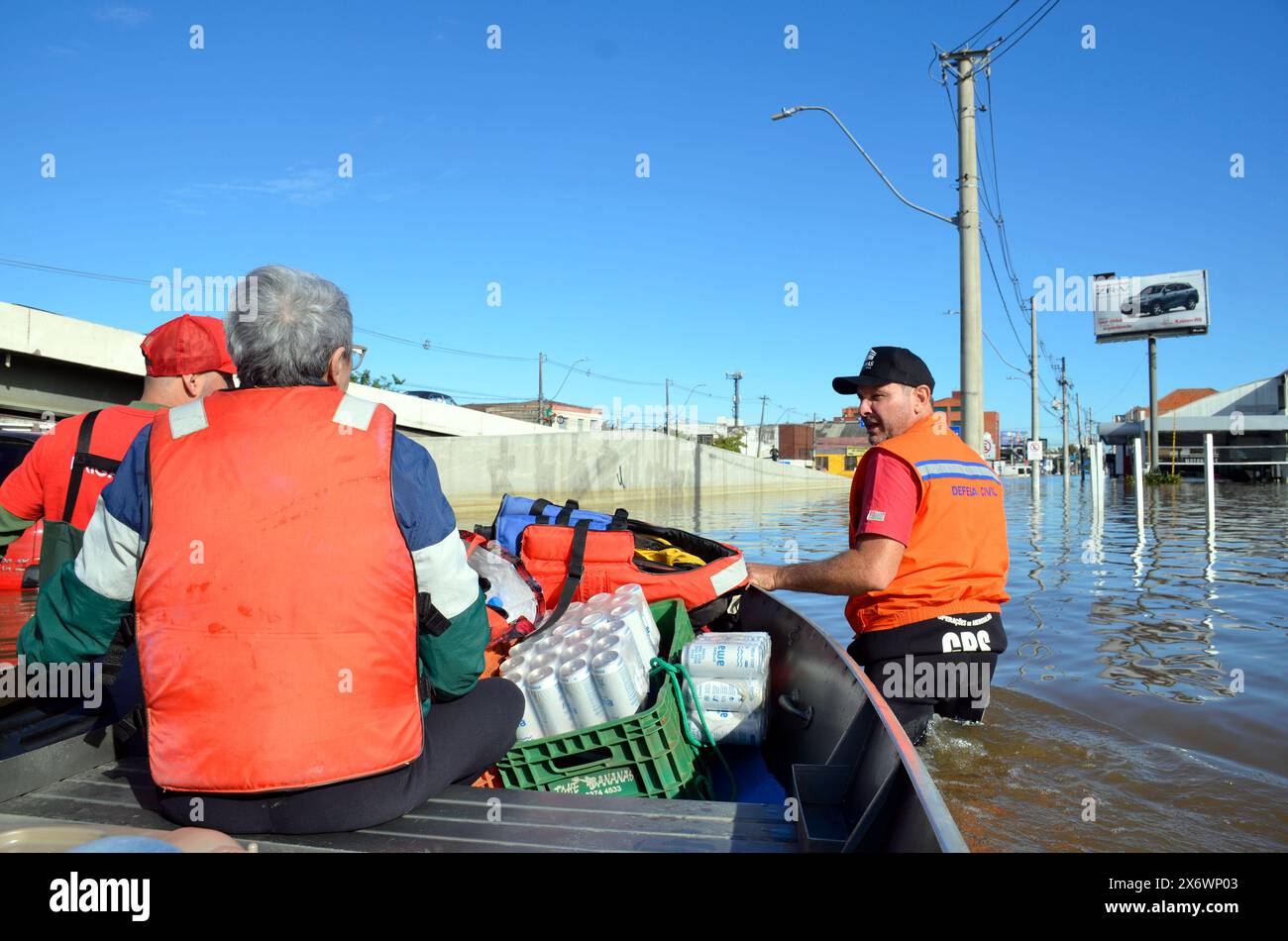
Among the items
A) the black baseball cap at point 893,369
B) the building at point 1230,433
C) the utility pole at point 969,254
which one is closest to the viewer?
the black baseball cap at point 893,369

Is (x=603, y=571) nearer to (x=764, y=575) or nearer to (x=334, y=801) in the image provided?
(x=764, y=575)

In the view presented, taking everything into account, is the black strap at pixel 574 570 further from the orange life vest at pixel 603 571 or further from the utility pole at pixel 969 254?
the utility pole at pixel 969 254

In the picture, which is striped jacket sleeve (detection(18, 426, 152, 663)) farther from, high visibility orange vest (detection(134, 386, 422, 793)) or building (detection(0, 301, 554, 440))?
building (detection(0, 301, 554, 440))

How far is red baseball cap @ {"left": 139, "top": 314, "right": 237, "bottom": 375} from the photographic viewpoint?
126 inches

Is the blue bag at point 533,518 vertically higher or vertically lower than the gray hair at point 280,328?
lower

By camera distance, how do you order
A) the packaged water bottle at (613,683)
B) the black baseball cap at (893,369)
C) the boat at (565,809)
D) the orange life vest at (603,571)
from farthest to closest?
the orange life vest at (603,571), the black baseball cap at (893,369), the packaged water bottle at (613,683), the boat at (565,809)

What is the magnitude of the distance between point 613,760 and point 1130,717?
363cm

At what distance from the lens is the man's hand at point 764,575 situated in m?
3.96

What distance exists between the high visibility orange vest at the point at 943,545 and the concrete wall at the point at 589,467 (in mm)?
26944

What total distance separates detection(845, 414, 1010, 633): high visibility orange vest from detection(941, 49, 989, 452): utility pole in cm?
764

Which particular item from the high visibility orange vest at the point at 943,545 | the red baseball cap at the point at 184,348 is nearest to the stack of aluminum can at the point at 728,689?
the high visibility orange vest at the point at 943,545

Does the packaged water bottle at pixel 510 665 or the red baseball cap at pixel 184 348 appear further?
the packaged water bottle at pixel 510 665

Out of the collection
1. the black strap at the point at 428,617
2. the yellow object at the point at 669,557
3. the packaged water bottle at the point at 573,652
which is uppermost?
the black strap at the point at 428,617

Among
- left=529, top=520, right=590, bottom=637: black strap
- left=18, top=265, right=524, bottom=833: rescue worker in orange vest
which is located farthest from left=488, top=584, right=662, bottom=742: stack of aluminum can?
left=18, top=265, right=524, bottom=833: rescue worker in orange vest
